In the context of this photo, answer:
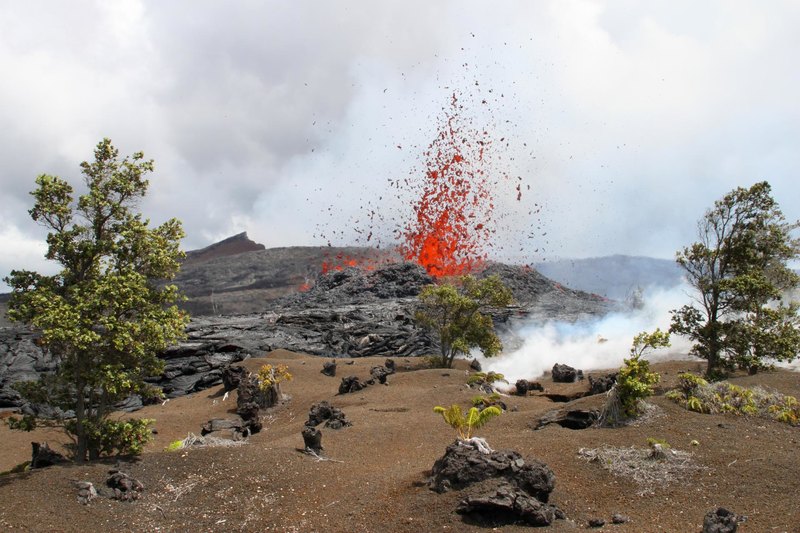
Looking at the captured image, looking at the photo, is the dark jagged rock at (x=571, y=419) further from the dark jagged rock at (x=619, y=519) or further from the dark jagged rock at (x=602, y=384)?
the dark jagged rock at (x=619, y=519)

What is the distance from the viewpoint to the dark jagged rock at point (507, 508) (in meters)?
11.4

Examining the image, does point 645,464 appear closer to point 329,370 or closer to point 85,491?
point 85,491

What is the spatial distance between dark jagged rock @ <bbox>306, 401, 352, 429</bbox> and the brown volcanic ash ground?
2.11 m

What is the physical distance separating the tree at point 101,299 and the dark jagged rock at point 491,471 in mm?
7841

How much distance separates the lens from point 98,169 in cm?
1584

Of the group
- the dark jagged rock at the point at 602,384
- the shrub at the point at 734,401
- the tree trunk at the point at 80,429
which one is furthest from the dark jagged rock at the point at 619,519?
the dark jagged rock at the point at 602,384

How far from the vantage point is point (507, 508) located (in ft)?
37.5

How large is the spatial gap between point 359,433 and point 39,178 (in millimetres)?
12686

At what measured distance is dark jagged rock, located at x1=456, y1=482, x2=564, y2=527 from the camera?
37.2 ft

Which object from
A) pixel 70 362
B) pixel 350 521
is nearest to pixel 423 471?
pixel 350 521

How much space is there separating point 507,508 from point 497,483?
706 mm

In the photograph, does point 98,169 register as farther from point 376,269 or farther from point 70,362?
point 376,269

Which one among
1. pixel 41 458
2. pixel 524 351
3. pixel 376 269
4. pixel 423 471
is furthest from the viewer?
pixel 376 269

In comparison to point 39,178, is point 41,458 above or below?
below
